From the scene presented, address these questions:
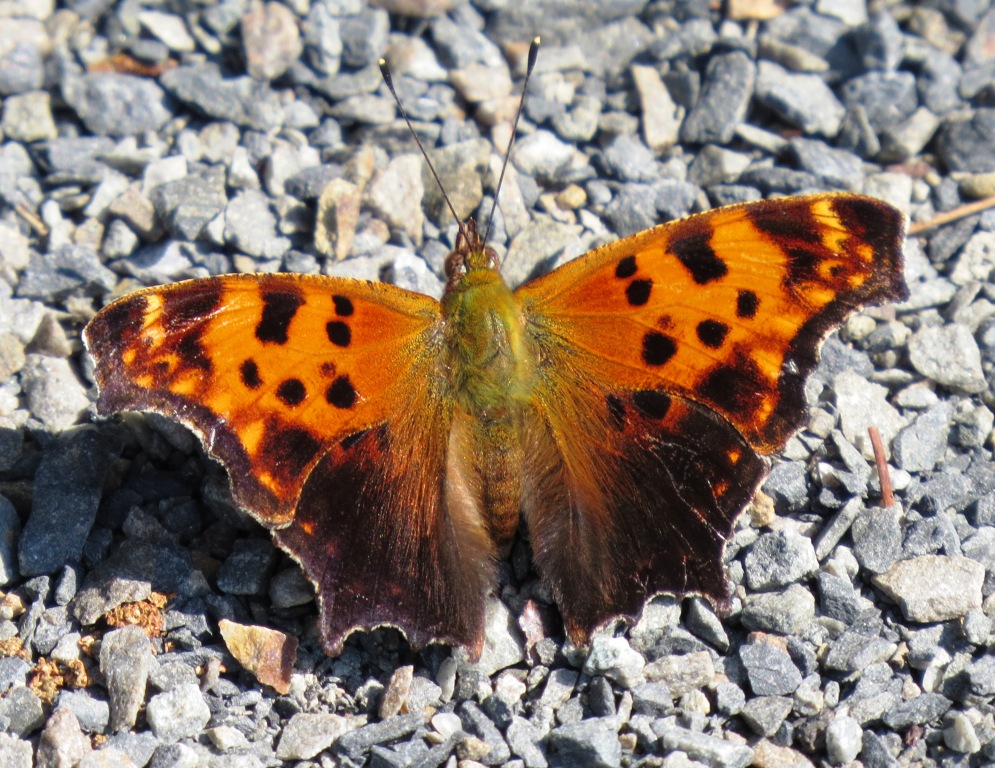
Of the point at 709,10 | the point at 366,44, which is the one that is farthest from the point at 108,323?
the point at 709,10

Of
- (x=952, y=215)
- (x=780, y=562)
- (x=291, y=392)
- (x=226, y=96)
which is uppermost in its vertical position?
(x=226, y=96)

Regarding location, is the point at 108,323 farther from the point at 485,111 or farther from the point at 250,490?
the point at 485,111

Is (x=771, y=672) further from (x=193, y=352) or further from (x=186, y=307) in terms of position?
(x=186, y=307)

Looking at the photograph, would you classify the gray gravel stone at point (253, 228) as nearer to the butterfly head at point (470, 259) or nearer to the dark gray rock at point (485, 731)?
the butterfly head at point (470, 259)

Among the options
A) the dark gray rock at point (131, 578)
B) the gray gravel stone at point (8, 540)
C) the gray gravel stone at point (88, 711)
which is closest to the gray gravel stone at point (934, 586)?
the dark gray rock at point (131, 578)

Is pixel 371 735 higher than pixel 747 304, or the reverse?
pixel 747 304

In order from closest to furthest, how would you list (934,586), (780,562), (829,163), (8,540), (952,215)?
1. (934,586)
2. (780,562)
3. (8,540)
4. (952,215)
5. (829,163)

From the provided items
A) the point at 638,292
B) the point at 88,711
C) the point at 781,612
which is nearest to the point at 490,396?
the point at 638,292
